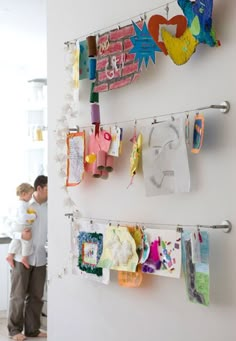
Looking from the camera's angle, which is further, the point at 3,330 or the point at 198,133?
the point at 3,330

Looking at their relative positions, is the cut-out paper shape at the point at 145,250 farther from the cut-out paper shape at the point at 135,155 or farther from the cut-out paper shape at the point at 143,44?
the cut-out paper shape at the point at 143,44

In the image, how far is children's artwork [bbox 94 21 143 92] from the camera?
1.93m

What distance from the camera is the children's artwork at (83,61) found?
7.07 ft

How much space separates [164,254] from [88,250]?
451mm

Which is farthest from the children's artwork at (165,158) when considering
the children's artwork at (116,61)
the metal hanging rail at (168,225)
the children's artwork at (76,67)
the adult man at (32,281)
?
the adult man at (32,281)

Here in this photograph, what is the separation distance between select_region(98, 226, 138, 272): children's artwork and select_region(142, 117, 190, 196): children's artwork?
22 cm

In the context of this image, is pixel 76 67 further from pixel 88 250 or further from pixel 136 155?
pixel 88 250

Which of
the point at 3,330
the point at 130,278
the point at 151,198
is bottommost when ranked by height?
the point at 3,330

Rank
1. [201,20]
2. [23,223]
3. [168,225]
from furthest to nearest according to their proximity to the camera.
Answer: [23,223] < [168,225] < [201,20]

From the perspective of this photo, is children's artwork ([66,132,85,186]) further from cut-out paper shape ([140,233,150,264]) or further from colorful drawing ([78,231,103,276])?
cut-out paper shape ([140,233,150,264])

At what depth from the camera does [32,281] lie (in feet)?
14.4

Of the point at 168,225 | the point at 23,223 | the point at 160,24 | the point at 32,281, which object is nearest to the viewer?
the point at 160,24

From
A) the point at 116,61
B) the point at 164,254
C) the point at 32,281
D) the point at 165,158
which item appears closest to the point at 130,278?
the point at 164,254

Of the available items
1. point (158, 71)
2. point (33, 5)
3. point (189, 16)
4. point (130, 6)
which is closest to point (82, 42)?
point (130, 6)
